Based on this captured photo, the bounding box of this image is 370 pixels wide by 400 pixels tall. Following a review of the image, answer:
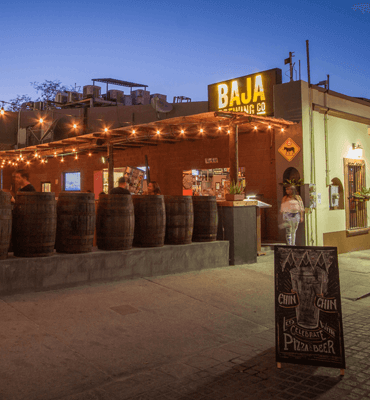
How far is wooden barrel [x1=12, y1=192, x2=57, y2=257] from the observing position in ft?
19.3

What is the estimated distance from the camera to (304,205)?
1095 cm

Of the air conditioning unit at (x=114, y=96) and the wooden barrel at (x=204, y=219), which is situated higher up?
the air conditioning unit at (x=114, y=96)

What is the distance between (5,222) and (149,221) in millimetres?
2410

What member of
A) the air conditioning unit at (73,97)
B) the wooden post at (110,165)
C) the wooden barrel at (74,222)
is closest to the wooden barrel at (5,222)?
the wooden barrel at (74,222)

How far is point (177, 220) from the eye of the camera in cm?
759

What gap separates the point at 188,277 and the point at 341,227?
712 centimetres

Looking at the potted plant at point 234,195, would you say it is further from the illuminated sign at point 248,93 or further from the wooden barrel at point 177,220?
the illuminated sign at point 248,93

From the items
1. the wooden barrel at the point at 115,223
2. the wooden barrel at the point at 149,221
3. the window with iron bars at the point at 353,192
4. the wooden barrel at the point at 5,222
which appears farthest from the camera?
the window with iron bars at the point at 353,192

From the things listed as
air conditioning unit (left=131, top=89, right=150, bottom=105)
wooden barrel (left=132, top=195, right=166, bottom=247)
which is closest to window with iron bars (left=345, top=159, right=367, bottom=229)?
wooden barrel (left=132, top=195, right=166, bottom=247)

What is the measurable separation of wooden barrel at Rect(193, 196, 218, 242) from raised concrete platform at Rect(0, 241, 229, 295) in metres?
0.21

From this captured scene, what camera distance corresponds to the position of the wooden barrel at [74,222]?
20.7 ft

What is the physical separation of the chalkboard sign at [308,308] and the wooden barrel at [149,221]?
11.9ft

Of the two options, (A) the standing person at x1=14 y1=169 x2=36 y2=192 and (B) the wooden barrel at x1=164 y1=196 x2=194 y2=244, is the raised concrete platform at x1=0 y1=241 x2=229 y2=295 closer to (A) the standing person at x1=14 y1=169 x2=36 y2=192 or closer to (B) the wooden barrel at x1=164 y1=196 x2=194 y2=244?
(B) the wooden barrel at x1=164 y1=196 x2=194 y2=244

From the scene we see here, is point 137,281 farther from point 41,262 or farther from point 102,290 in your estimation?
point 41,262
